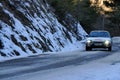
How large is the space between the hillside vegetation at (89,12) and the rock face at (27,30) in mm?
7109

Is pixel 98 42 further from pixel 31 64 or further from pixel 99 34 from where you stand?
pixel 31 64

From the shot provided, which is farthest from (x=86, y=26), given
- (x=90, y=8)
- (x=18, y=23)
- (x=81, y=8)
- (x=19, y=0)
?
(x=18, y=23)

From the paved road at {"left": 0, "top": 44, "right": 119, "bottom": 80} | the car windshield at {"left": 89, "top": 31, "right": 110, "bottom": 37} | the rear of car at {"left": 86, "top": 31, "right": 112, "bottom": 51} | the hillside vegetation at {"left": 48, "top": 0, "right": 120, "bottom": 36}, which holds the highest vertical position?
the paved road at {"left": 0, "top": 44, "right": 119, "bottom": 80}

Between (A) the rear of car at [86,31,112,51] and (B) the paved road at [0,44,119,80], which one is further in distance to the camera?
(A) the rear of car at [86,31,112,51]

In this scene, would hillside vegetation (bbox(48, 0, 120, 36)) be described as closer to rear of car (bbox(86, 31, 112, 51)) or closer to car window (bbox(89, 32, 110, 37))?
car window (bbox(89, 32, 110, 37))

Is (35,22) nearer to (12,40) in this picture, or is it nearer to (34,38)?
(34,38)

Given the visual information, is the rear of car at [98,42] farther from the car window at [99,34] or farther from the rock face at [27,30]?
the rock face at [27,30]

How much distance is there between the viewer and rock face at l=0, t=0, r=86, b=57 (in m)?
28.7

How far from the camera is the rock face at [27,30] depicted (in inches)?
1132

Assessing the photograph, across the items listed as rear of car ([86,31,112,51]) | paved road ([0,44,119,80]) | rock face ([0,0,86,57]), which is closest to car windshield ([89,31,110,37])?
rear of car ([86,31,112,51])

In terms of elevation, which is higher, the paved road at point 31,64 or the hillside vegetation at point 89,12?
the paved road at point 31,64

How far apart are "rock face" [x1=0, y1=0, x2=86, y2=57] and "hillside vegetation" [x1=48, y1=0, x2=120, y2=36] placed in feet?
23.3

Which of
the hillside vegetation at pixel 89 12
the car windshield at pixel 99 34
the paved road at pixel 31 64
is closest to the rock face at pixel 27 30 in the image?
the car windshield at pixel 99 34

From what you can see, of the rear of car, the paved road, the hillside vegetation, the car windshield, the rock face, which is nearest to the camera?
the paved road
